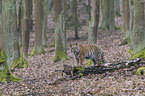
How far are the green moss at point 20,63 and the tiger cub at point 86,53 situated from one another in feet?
22.0

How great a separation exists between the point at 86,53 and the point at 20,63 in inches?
303

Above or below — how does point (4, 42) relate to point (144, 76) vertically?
above

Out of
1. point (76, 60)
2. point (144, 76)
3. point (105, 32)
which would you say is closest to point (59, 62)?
point (76, 60)

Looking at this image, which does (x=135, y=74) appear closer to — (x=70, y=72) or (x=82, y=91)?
(x=82, y=91)

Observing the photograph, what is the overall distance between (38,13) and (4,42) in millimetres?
10807

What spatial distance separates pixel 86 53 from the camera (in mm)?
11336

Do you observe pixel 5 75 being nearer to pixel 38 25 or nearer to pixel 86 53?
pixel 86 53

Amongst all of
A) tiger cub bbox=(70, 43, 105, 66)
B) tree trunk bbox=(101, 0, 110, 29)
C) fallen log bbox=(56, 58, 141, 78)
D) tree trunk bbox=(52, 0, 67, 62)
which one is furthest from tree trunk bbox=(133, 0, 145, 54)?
tree trunk bbox=(101, 0, 110, 29)

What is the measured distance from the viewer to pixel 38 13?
21516mm

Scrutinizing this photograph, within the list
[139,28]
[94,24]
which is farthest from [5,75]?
[139,28]

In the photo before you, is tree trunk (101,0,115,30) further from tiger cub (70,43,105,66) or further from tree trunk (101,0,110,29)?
tiger cub (70,43,105,66)

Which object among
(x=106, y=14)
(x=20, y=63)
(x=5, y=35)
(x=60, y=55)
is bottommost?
(x=20, y=63)

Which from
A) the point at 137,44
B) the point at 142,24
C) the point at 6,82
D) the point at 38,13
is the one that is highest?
the point at 38,13

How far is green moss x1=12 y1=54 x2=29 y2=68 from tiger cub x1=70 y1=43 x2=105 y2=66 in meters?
6.71
